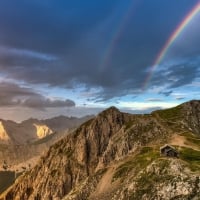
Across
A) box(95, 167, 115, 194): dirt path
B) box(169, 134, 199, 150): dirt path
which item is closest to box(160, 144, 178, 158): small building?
box(95, 167, 115, 194): dirt path

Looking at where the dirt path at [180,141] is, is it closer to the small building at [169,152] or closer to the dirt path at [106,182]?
the small building at [169,152]

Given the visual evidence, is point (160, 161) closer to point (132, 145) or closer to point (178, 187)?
point (178, 187)

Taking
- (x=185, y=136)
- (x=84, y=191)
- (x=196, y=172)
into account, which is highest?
(x=185, y=136)

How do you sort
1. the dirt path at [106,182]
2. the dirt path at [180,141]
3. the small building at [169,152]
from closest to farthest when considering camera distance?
the small building at [169,152] → the dirt path at [106,182] → the dirt path at [180,141]

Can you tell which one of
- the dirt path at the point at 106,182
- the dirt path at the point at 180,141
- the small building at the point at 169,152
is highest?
the dirt path at the point at 180,141

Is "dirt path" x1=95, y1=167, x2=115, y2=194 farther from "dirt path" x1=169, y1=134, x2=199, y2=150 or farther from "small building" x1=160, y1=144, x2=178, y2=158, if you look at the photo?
"dirt path" x1=169, y1=134, x2=199, y2=150

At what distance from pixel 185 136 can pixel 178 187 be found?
71446 millimetres

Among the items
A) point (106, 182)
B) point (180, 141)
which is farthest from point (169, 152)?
point (180, 141)

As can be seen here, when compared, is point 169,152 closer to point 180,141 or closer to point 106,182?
point 106,182

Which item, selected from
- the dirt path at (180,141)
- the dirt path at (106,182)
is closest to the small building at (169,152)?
the dirt path at (106,182)

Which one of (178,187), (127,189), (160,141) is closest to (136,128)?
(160,141)

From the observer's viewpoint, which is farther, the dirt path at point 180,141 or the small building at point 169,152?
the dirt path at point 180,141

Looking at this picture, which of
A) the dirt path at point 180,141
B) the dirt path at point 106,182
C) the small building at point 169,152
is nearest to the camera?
the small building at point 169,152

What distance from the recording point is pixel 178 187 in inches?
4048
